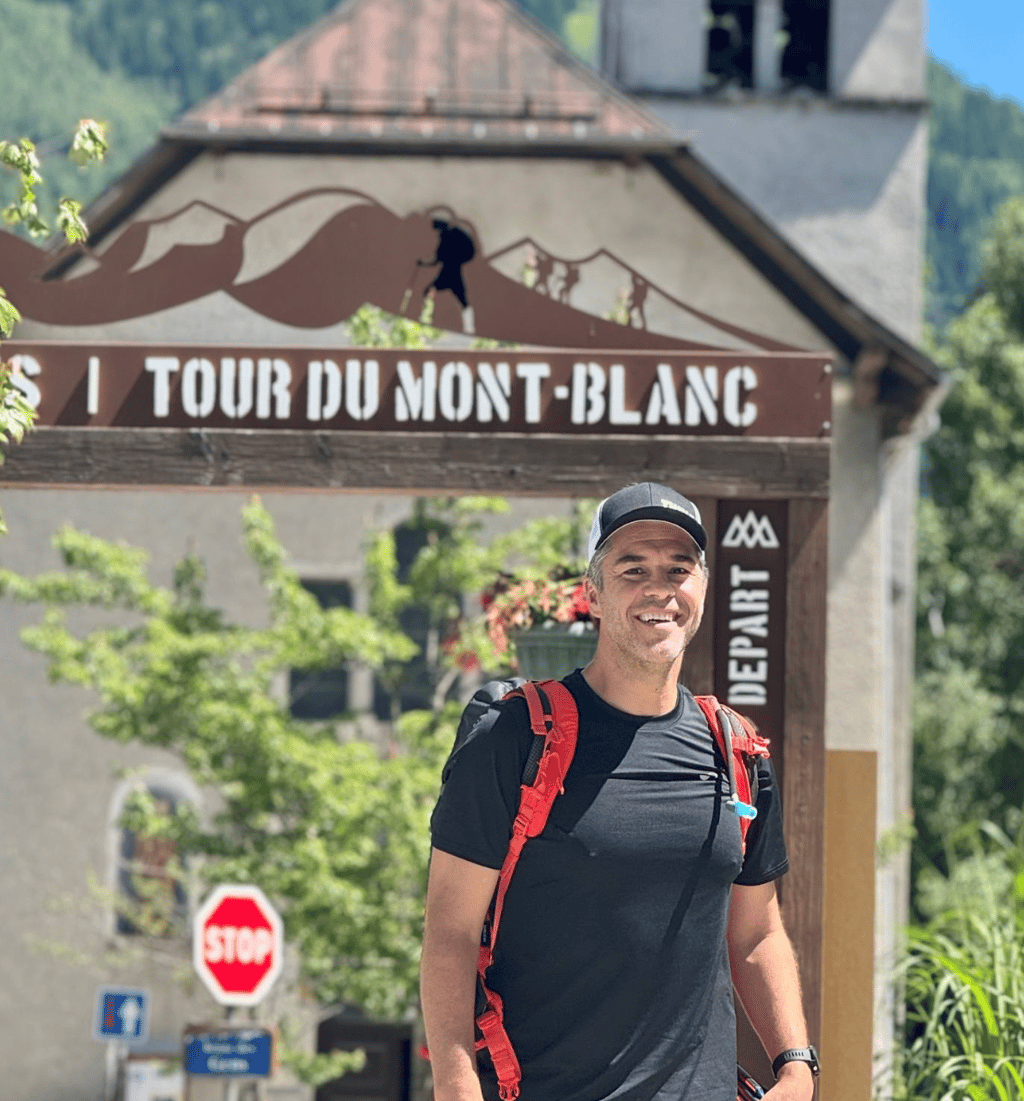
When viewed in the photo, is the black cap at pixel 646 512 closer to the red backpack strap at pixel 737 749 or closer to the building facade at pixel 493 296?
the red backpack strap at pixel 737 749

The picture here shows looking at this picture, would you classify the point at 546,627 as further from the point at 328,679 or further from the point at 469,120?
the point at 328,679

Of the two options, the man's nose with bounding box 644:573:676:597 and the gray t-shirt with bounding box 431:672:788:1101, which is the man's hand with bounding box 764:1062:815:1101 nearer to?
the gray t-shirt with bounding box 431:672:788:1101

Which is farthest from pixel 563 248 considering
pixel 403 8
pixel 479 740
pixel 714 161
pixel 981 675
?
pixel 981 675

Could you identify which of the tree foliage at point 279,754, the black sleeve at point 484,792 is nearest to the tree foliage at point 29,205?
the black sleeve at point 484,792

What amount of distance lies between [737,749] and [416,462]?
263 cm

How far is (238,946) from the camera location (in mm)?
13469

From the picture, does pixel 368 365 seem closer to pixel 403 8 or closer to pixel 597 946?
pixel 597 946

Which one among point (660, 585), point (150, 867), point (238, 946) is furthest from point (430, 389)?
point (150, 867)

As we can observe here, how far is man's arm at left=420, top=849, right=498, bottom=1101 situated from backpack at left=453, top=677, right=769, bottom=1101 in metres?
0.03

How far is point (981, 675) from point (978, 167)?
407 ft

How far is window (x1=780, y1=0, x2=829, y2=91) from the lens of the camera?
25.2 m

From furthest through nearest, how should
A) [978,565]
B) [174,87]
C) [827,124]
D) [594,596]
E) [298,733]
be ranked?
[174,87] < [978,565] < [827,124] < [298,733] < [594,596]

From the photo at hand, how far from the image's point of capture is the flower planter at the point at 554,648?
726cm

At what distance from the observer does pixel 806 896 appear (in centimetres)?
619
